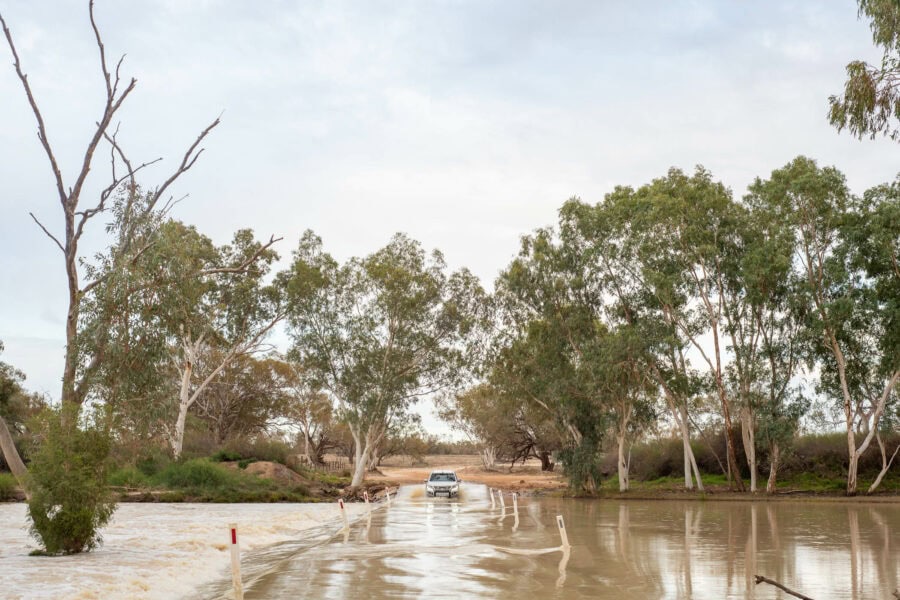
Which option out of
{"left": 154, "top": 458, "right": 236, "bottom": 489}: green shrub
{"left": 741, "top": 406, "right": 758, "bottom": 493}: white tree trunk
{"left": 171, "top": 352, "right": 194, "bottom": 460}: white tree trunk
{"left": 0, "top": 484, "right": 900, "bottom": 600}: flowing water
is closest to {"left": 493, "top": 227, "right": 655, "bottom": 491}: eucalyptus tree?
{"left": 741, "top": 406, "right": 758, "bottom": 493}: white tree trunk

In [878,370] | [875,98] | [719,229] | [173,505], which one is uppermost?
[719,229]

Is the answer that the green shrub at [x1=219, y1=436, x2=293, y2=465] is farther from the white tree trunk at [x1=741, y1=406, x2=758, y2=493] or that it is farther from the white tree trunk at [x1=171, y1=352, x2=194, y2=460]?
the white tree trunk at [x1=741, y1=406, x2=758, y2=493]

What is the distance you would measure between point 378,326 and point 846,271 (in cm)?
2778

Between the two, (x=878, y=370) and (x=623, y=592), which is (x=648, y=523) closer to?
(x=623, y=592)

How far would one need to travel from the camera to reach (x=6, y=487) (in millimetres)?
40062

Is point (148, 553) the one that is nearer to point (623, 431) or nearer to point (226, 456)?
point (623, 431)

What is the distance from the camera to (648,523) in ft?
86.5

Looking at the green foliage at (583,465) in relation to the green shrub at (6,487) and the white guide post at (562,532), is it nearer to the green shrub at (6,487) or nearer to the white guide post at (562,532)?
the white guide post at (562,532)

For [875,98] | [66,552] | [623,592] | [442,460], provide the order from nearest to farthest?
[623,592] → [875,98] → [66,552] → [442,460]

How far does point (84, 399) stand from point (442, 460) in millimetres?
118055

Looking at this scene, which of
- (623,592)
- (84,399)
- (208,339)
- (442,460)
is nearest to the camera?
(623,592)

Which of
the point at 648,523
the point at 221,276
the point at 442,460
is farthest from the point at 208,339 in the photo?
the point at 442,460

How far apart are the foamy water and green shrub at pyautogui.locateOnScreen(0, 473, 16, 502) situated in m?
5.86

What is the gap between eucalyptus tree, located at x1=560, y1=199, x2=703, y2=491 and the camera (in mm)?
39562
